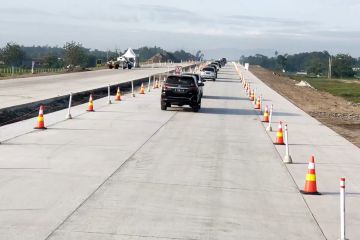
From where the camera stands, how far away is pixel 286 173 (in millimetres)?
14422

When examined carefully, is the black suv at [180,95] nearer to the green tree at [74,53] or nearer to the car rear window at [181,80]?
the car rear window at [181,80]

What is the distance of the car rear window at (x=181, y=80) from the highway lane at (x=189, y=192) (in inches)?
374

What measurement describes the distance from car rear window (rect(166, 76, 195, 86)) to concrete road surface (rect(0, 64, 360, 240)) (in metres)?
9.66

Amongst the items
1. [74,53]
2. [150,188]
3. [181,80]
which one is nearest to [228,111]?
[181,80]

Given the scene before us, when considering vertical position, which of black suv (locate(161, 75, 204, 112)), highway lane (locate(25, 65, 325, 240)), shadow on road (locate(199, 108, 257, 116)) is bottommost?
shadow on road (locate(199, 108, 257, 116))

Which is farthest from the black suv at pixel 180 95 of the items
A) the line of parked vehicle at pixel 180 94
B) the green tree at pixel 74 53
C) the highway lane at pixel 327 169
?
the green tree at pixel 74 53

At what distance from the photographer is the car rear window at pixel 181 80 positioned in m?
31.4

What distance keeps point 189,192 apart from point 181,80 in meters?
20.3

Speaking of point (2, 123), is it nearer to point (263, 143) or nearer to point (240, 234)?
point (263, 143)

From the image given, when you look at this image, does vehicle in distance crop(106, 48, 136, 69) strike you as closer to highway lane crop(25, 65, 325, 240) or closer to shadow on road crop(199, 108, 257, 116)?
shadow on road crop(199, 108, 257, 116)

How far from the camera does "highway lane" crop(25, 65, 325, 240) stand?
9.00 m

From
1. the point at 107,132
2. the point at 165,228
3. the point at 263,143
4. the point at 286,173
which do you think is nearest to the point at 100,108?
the point at 107,132

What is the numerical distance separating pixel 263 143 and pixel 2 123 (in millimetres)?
10165

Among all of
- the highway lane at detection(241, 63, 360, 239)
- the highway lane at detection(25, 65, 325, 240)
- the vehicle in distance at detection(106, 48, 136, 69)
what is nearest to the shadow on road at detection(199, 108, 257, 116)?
the highway lane at detection(241, 63, 360, 239)
